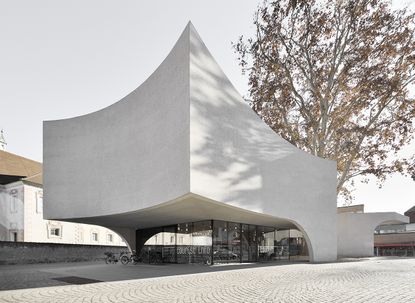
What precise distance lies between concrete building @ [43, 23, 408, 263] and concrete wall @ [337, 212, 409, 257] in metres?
5.14

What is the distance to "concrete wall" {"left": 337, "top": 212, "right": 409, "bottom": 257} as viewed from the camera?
24797 mm

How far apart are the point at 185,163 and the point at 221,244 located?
6699 millimetres

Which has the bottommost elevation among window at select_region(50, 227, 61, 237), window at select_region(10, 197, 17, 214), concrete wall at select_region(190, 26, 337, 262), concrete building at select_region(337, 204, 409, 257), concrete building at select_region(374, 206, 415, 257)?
concrete building at select_region(374, 206, 415, 257)

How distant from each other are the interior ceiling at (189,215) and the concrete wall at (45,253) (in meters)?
5.91

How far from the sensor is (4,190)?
3838cm

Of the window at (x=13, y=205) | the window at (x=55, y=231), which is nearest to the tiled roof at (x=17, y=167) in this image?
the window at (x=13, y=205)

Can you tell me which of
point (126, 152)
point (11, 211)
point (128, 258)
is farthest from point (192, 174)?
point (11, 211)

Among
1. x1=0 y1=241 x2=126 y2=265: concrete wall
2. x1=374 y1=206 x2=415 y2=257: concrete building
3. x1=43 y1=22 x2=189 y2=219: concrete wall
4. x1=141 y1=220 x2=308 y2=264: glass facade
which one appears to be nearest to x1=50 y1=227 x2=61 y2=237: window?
x1=0 y1=241 x2=126 y2=265: concrete wall

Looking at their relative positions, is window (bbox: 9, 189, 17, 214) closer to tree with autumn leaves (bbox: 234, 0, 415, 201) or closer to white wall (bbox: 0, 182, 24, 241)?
white wall (bbox: 0, 182, 24, 241)

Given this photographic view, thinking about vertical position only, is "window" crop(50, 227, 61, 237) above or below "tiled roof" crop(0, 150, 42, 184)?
below

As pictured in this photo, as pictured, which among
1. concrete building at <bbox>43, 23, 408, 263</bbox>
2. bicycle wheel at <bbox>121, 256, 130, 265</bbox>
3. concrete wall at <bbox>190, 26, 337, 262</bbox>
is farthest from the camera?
bicycle wheel at <bbox>121, 256, 130, 265</bbox>

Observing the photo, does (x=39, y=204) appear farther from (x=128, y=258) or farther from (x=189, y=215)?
(x=189, y=215)

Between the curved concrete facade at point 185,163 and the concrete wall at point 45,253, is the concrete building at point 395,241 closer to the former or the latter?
the curved concrete facade at point 185,163

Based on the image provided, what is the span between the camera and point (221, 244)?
59.2ft
